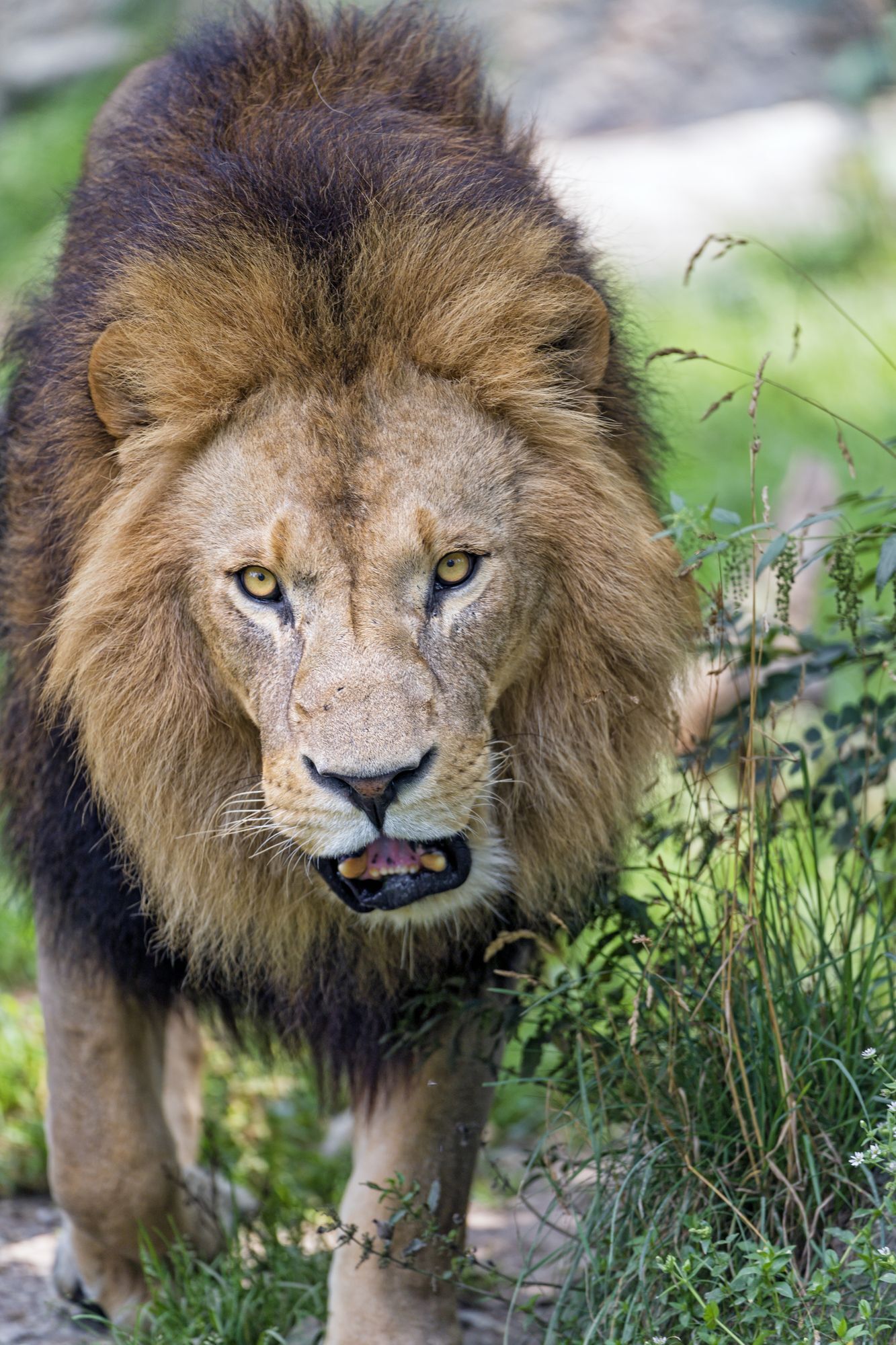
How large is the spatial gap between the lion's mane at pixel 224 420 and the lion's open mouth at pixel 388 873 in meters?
0.27

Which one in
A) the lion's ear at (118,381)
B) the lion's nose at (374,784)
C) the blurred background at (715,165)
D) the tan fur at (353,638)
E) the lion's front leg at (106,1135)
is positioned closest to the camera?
the lion's nose at (374,784)

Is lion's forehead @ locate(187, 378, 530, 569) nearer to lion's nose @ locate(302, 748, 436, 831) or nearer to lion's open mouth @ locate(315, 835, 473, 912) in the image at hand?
lion's nose @ locate(302, 748, 436, 831)

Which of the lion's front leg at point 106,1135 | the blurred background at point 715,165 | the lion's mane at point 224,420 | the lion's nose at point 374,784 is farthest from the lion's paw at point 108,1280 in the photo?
the blurred background at point 715,165

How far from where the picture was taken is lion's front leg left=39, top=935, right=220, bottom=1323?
3.33 metres

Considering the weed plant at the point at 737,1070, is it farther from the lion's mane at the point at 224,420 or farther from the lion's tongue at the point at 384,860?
the lion's tongue at the point at 384,860

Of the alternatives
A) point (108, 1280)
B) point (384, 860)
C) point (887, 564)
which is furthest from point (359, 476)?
point (108, 1280)

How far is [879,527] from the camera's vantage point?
119 inches

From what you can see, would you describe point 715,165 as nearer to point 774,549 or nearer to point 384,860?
point 774,549

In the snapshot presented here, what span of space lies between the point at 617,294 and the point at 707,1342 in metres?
1.90

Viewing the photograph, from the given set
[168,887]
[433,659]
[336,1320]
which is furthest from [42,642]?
[336,1320]

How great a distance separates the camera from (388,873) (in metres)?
2.60

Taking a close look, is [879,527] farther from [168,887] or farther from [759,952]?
[168,887]

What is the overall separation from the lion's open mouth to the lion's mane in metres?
0.27

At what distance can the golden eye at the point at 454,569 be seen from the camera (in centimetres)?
263
